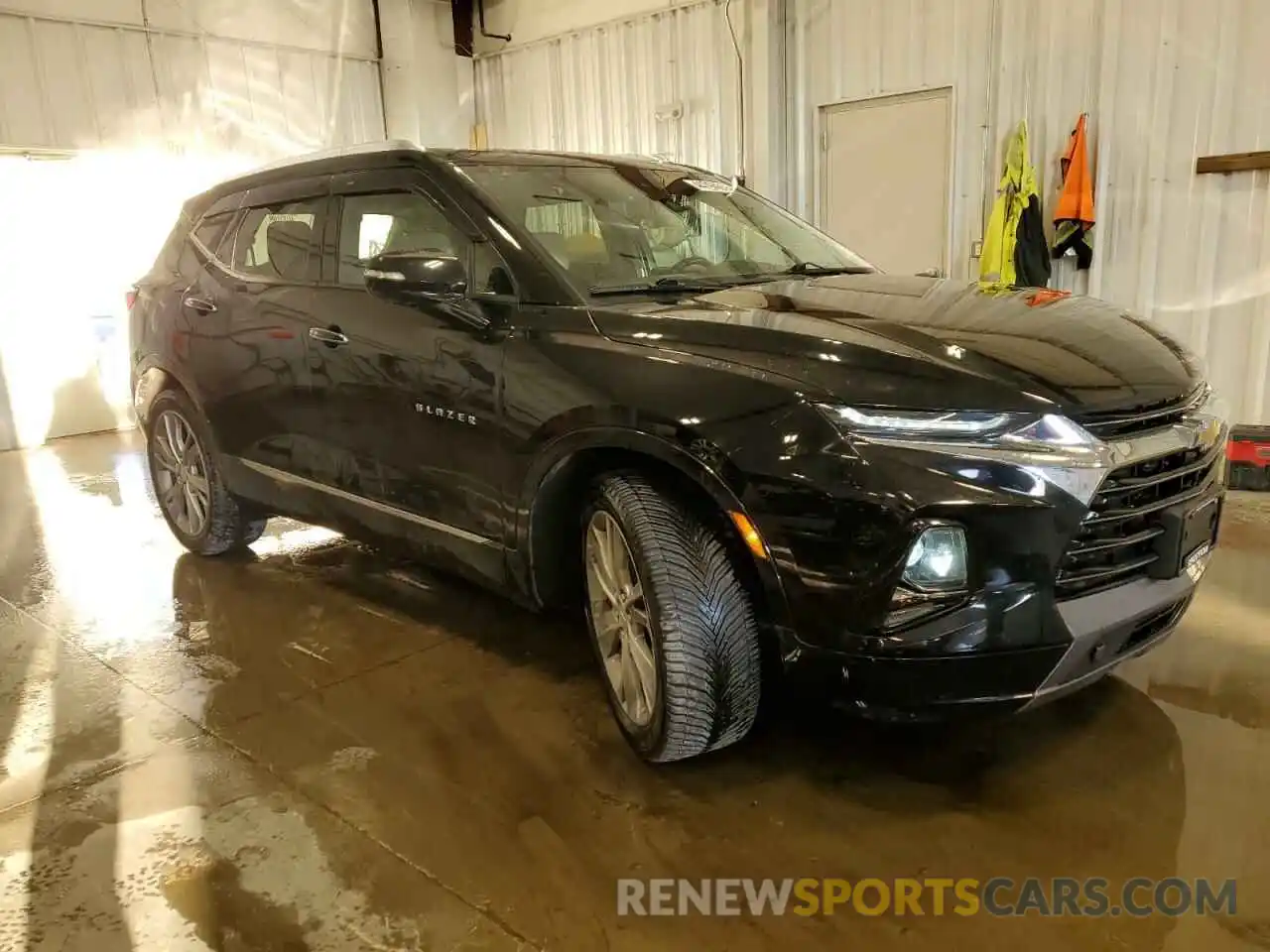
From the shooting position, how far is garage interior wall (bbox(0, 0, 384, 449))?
7316mm

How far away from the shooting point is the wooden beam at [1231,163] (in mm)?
5152

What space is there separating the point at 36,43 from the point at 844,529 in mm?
7832

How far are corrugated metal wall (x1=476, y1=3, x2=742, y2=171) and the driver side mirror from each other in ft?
17.3

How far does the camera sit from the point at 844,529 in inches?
76.9

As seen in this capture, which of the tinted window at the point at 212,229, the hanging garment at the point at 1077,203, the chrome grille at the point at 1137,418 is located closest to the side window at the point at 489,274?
the chrome grille at the point at 1137,418

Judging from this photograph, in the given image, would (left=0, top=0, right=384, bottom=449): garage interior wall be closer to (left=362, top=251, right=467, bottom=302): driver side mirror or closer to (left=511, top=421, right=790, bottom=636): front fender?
(left=362, top=251, right=467, bottom=302): driver side mirror

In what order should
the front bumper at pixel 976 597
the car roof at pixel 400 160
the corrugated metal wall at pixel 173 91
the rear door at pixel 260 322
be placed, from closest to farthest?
the front bumper at pixel 976 597, the car roof at pixel 400 160, the rear door at pixel 260 322, the corrugated metal wall at pixel 173 91

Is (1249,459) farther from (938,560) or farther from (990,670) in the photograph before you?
(938,560)

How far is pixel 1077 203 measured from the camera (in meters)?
5.66

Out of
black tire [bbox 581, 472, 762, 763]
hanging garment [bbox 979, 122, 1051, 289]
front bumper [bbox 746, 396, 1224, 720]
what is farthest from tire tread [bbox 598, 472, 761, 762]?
hanging garment [bbox 979, 122, 1051, 289]

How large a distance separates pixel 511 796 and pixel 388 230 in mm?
1798

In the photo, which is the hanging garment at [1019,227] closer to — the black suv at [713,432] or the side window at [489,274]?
the black suv at [713,432]

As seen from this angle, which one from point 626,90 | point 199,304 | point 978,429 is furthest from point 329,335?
point 626,90

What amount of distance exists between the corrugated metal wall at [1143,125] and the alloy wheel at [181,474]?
15.7 feet
